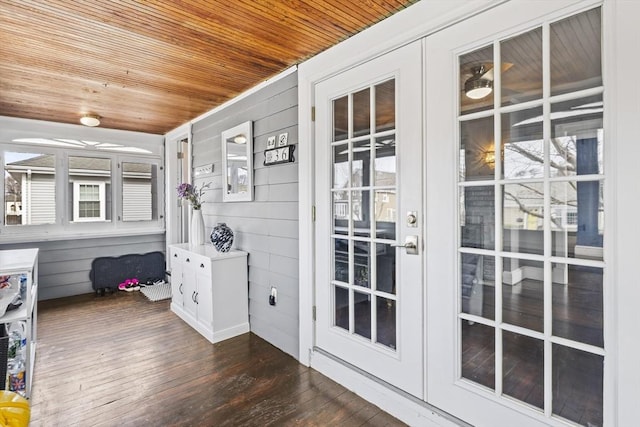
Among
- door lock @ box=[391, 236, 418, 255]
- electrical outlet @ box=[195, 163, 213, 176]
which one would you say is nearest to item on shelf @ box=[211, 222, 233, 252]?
electrical outlet @ box=[195, 163, 213, 176]

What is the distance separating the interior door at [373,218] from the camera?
6.09ft

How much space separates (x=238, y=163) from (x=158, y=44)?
125 cm

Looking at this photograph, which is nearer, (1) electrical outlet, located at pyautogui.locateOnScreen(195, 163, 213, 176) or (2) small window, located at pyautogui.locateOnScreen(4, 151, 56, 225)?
(1) electrical outlet, located at pyautogui.locateOnScreen(195, 163, 213, 176)

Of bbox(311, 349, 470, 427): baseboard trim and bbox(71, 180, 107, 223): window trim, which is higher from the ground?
bbox(71, 180, 107, 223): window trim

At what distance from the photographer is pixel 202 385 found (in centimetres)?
224

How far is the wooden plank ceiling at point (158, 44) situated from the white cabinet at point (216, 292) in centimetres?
158

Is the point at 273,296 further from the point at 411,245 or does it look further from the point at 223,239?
the point at 411,245

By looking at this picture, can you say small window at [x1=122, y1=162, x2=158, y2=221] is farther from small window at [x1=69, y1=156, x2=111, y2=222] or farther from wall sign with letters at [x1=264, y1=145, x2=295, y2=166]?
wall sign with letters at [x1=264, y1=145, x2=295, y2=166]

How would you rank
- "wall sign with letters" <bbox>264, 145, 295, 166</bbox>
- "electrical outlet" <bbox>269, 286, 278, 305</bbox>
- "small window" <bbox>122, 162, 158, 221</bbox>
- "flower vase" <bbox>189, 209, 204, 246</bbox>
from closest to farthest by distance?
"wall sign with letters" <bbox>264, 145, 295, 166</bbox> → "electrical outlet" <bbox>269, 286, 278, 305</bbox> → "flower vase" <bbox>189, 209, 204, 246</bbox> → "small window" <bbox>122, 162, 158, 221</bbox>

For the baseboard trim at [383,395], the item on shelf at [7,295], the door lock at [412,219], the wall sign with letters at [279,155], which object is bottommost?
the baseboard trim at [383,395]

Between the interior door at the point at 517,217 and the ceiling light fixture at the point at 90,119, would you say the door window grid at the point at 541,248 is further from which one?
the ceiling light fixture at the point at 90,119

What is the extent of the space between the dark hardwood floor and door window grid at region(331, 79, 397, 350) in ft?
1.58

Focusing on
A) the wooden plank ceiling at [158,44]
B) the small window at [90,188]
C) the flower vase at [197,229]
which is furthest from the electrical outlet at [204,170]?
the small window at [90,188]

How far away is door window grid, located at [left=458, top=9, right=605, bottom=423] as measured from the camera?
4.29 feet
